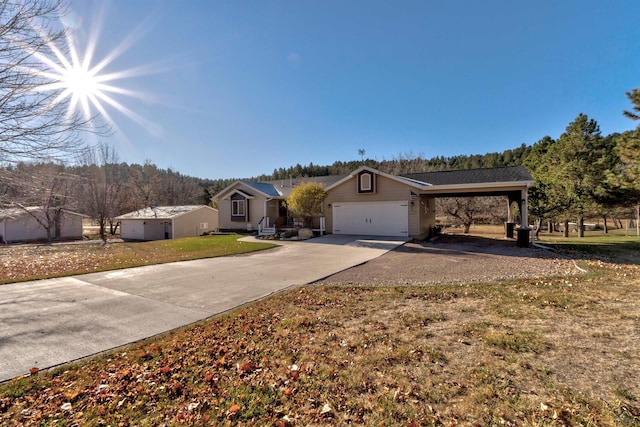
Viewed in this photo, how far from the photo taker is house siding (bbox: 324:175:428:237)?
1756cm

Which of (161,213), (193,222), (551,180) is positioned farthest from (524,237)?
(161,213)

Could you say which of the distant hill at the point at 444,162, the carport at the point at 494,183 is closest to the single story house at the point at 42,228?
the distant hill at the point at 444,162

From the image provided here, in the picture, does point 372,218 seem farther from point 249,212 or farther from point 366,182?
point 249,212

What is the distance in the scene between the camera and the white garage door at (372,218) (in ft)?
58.9

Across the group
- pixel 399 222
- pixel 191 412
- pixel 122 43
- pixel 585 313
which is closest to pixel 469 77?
pixel 399 222

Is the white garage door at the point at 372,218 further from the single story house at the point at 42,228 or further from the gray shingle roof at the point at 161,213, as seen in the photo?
the single story house at the point at 42,228

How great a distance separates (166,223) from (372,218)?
2290cm

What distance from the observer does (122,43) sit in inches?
296

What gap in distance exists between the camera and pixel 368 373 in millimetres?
3262

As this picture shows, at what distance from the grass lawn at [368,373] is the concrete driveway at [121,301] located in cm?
58

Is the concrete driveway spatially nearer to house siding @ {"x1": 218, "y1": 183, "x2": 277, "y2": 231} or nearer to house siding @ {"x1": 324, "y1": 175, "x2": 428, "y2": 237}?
house siding @ {"x1": 324, "y1": 175, "x2": 428, "y2": 237}

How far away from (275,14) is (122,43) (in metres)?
5.56

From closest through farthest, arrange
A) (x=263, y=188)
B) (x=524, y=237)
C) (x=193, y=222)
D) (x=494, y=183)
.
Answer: (x=524, y=237), (x=494, y=183), (x=263, y=188), (x=193, y=222)

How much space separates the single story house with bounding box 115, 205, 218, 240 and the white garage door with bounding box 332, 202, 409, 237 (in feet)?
58.4
